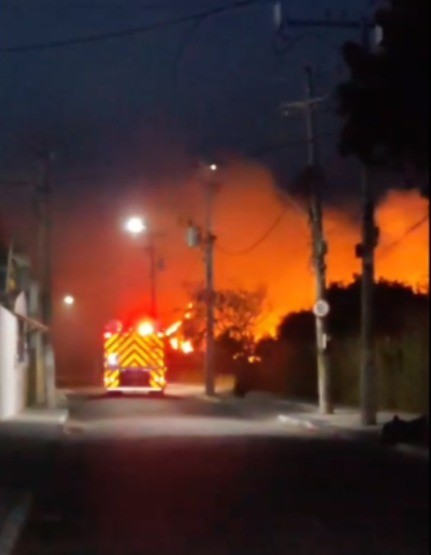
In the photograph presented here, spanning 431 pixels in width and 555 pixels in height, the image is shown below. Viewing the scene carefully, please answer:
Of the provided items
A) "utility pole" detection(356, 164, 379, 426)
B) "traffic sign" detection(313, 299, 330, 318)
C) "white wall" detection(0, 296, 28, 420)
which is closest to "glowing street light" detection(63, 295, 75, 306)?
"white wall" detection(0, 296, 28, 420)

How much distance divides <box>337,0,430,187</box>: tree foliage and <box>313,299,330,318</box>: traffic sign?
26456 millimetres

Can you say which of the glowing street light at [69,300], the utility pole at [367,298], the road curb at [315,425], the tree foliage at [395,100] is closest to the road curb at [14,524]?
the utility pole at [367,298]

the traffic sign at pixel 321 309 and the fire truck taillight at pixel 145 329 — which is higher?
the traffic sign at pixel 321 309

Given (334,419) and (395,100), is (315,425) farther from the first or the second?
(395,100)

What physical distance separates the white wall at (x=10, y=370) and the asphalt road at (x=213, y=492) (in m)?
4.48

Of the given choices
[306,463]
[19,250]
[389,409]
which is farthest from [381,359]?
[19,250]

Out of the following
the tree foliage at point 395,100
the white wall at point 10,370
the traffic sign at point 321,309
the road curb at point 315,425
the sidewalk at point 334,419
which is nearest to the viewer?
the tree foliage at point 395,100

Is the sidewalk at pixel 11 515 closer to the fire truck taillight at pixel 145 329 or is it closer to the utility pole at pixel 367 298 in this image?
the utility pole at pixel 367 298

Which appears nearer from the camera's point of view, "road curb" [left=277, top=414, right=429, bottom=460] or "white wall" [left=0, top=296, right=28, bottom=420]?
"road curb" [left=277, top=414, right=429, bottom=460]

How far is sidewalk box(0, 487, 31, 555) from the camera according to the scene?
1455 centimetres

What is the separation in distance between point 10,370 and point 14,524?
2448 centimetres

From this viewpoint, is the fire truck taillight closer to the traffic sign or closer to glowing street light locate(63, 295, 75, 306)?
glowing street light locate(63, 295, 75, 306)

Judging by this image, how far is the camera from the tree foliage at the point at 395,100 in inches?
229

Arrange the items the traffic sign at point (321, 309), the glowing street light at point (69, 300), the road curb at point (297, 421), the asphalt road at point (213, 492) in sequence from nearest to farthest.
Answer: the asphalt road at point (213, 492) < the traffic sign at point (321, 309) < the road curb at point (297, 421) < the glowing street light at point (69, 300)
